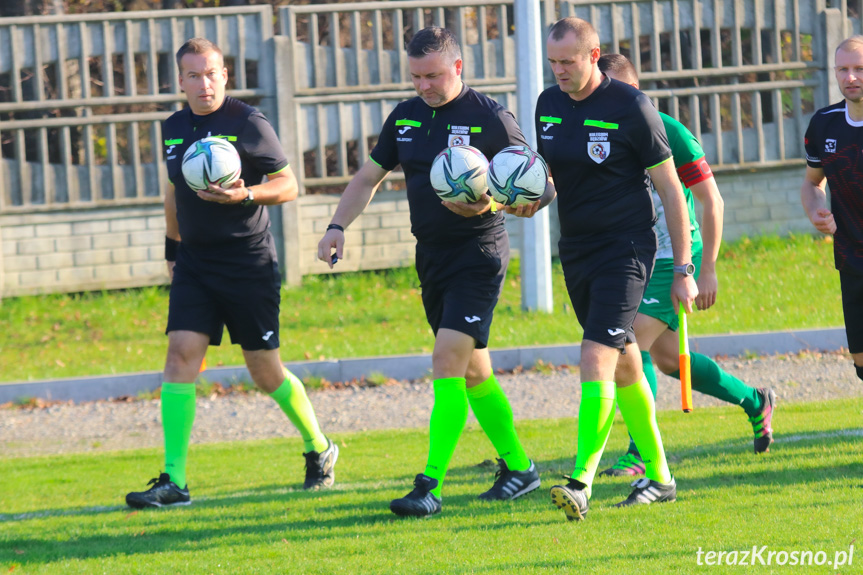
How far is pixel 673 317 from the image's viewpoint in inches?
236

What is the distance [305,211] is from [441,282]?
845 cm

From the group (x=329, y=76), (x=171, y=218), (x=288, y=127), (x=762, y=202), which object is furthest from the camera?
(x=762, y=202)

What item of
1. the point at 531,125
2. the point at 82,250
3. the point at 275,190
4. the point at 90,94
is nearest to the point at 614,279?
the point at 275,190

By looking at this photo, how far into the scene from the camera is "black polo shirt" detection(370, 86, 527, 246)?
537cm

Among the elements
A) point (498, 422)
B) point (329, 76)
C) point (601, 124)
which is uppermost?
point (329, 76)

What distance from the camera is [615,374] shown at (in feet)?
16.5

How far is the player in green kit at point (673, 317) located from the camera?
5.21m

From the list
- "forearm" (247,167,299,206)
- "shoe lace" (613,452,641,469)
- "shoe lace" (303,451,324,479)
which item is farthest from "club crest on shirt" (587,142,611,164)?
"shoe lace" (303,451,324,479)

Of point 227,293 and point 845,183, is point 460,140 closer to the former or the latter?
point 227,293

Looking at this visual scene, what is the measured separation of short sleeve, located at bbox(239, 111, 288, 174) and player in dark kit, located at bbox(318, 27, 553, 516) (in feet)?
2.18

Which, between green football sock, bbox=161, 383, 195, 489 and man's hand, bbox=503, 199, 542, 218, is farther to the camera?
green football sock, bbox=161, 383, 195, 489

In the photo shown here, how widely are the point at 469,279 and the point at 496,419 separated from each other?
0.77 m

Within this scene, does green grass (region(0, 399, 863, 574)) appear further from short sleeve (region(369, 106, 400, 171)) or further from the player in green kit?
short sleeve (region(369, 106, 400, 171))

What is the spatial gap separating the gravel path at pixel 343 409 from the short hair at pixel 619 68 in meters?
3.49
